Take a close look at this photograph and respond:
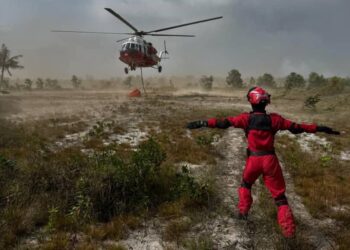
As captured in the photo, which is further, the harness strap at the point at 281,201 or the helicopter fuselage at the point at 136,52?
the helicopter fuselage at the point at 136,52

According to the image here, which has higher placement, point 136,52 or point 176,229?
point 136,52

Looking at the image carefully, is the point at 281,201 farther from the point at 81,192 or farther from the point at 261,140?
the point at 81,192

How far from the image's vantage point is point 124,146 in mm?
13555

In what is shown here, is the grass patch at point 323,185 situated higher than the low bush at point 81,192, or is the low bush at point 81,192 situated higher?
the low bush at point 81,192

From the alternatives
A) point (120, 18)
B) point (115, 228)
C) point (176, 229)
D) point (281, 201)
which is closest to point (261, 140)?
point (281, 201)

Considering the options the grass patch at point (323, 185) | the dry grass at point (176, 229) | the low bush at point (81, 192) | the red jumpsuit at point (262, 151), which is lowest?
the grass patch at point (323, 185)

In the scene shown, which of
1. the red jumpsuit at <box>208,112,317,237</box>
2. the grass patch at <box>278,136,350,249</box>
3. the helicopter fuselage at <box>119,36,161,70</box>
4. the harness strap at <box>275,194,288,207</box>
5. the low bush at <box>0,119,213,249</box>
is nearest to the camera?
the harness strap at <box>275,194,288,207</box>

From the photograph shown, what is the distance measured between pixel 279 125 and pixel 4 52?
A: 76.0m

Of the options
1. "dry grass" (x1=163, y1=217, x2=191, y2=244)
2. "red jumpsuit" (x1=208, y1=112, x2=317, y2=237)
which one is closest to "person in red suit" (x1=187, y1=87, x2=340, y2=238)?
"red jumpsuit" (x1=208, y1=112, x2=317, y2=237)

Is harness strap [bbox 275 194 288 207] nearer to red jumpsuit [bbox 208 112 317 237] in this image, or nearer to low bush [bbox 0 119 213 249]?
red jumpsuit [bbox 208 112 317 237]

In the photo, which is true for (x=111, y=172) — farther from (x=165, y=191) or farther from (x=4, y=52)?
(x=4, y=52)

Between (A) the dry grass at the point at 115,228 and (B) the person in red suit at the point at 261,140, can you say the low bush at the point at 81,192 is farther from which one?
(B) the person in red suit at the point at 261,140

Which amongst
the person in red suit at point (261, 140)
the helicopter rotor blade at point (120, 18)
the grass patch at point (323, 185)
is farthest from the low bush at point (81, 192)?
the helicopter rotor blade at point (120, 18)

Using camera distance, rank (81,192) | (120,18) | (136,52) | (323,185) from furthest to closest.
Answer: (136,52)
(120,18)
(323,185)
(81,192)
